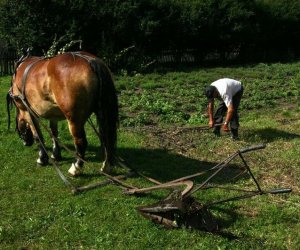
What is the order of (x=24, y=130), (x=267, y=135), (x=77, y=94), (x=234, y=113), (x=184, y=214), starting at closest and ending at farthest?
(x=184, y=214)
(x=77, y=94)
(x=24, y=130)
(x=234, y=113)
(x=267, y=135)

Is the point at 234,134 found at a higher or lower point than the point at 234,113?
lower

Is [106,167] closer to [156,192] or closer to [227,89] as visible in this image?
[156,192]

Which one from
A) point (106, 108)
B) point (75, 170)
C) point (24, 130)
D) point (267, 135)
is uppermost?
point (106, 108)

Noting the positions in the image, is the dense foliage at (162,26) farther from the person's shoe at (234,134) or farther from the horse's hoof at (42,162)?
the horse's hoof at (42,162)

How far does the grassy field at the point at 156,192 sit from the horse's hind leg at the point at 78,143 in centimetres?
16

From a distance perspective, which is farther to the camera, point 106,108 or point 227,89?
point 227,89

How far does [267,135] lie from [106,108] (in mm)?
4313

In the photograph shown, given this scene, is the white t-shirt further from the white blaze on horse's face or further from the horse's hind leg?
the white blaze on horse's face

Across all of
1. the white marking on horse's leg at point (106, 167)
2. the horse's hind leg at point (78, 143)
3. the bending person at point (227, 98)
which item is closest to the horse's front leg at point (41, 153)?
the horse's hind leg at point (78, 143)

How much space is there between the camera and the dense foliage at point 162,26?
20.0 meters

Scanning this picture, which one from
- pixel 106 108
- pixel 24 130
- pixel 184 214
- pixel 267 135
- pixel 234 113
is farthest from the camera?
pixel 267 135

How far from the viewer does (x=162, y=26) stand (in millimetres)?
22922

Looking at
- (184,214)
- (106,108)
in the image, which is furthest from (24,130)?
(184,214)

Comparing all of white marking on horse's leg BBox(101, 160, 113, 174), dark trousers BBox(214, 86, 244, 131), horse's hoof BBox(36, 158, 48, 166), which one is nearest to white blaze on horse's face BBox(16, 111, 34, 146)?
horse's hoof BBox(36, 158, 48, 166)
